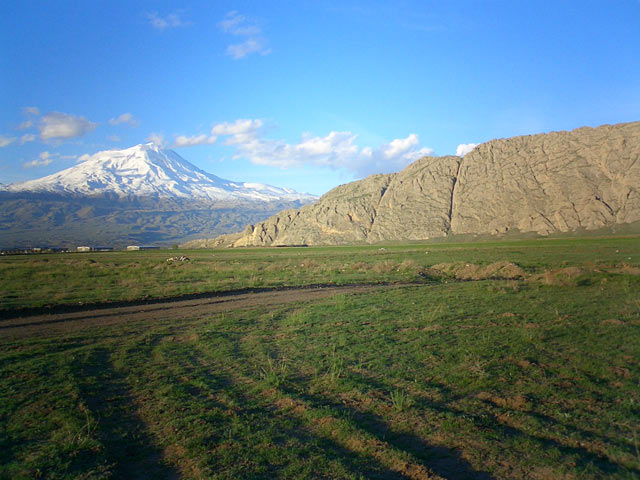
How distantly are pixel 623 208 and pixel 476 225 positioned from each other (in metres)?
33.5

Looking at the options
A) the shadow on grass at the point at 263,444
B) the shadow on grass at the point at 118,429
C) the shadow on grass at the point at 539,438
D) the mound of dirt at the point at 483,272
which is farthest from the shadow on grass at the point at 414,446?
the mound of dirt at the point at 483,272

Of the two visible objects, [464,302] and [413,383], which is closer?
[413,383]

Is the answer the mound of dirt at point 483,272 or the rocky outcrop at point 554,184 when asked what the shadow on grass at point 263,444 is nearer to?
the mound of dirt at point 483,272

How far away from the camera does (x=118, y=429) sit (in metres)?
6.61

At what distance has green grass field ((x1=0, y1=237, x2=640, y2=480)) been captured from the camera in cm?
548

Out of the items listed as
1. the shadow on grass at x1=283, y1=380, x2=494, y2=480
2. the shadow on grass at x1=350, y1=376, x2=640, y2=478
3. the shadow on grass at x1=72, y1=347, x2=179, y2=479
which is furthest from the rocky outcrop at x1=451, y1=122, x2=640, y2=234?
the shadow on grass at x1=72, y1=347, x2=179, y2=479

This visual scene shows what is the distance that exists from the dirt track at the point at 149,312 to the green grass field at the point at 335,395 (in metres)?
0.73

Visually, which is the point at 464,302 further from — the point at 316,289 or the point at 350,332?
the point at 316,289

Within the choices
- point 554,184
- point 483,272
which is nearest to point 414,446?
point 483,272

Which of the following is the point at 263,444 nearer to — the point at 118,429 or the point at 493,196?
the point at 118,429

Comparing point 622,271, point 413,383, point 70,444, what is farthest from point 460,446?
point 622,271

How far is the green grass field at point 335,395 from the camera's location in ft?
18.0

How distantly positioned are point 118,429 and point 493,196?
128m

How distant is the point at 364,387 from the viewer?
8.03 meters
